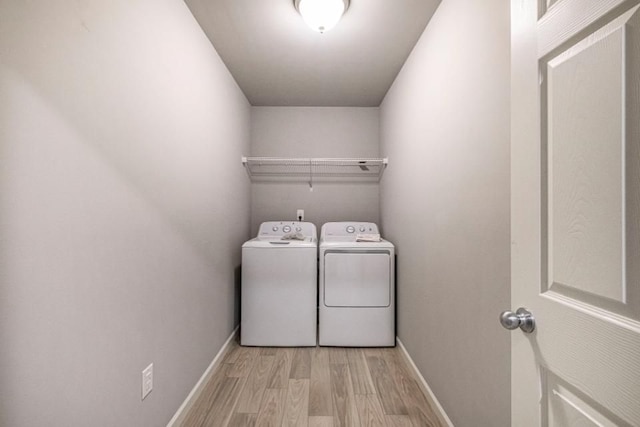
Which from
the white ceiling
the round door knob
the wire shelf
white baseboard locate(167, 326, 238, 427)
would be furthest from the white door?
the wire shelf

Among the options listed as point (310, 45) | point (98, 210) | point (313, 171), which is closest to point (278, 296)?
point (313, 171)

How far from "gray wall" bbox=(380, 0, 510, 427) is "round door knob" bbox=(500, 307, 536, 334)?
37 cm

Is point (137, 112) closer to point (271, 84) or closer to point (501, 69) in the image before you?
point (501, 69)

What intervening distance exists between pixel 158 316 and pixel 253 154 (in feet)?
7.33

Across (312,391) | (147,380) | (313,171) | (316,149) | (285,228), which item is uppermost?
(316,149)

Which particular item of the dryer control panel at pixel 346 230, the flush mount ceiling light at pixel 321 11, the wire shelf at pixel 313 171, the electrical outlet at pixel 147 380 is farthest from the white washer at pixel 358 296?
the flush mount ceiling light at pixel 321 11

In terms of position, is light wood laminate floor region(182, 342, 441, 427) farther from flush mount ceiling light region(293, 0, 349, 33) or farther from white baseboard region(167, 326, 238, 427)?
flush mount ceiling light region(293, 0, 349, 33)

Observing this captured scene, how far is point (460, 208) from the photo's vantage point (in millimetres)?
1445

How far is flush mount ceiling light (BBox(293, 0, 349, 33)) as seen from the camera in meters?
1.60

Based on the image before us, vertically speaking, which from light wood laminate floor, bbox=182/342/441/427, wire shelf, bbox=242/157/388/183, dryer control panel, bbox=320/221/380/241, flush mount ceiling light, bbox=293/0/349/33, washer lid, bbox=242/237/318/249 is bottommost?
light wood laminate floor, bbox=182/342/441/427

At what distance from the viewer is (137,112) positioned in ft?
4.04

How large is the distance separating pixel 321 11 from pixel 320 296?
6.68 ft

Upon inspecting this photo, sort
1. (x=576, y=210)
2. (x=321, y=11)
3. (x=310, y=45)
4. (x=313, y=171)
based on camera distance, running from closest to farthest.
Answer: (x=576, y=210), (x=321, y=11), (x=310, y=45), (x=313, y=171)

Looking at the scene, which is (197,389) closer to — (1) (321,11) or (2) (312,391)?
(2) (312,391)
